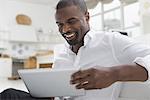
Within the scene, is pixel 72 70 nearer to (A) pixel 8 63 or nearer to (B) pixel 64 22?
(B) pixel 64 22

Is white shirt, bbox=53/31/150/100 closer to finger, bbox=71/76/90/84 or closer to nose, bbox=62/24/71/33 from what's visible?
nose, bbox=62/24/71/33

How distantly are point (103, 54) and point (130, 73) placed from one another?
264 millimetres

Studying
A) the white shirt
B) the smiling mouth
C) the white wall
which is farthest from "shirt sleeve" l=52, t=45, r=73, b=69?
the white wall

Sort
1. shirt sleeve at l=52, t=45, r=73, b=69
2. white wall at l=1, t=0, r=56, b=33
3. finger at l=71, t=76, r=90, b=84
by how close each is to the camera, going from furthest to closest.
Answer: white wall at l=1, t=0, r=56, b=33 < shirt sleeve at l=52, t=45, r=73, b=69 < finger at l=71, t=76, r=90, b=84

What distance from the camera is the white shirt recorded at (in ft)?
3.08

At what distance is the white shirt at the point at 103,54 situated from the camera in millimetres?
938

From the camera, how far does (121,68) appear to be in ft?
2.45

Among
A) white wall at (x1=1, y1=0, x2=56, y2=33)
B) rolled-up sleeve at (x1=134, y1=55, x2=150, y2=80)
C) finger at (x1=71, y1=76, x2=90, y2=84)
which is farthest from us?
white wall at (x1=1, y1=0, x2=56, y2=33)

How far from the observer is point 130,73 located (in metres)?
0.76

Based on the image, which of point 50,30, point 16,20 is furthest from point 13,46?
point 50,30

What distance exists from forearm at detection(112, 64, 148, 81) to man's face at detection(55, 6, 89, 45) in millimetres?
307

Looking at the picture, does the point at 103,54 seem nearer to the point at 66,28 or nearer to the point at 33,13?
the point at 66,28

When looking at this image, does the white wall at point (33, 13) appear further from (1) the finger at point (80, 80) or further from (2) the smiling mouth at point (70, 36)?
(1) the finger at point (80, 80)

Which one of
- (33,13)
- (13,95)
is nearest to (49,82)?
(13,95)
